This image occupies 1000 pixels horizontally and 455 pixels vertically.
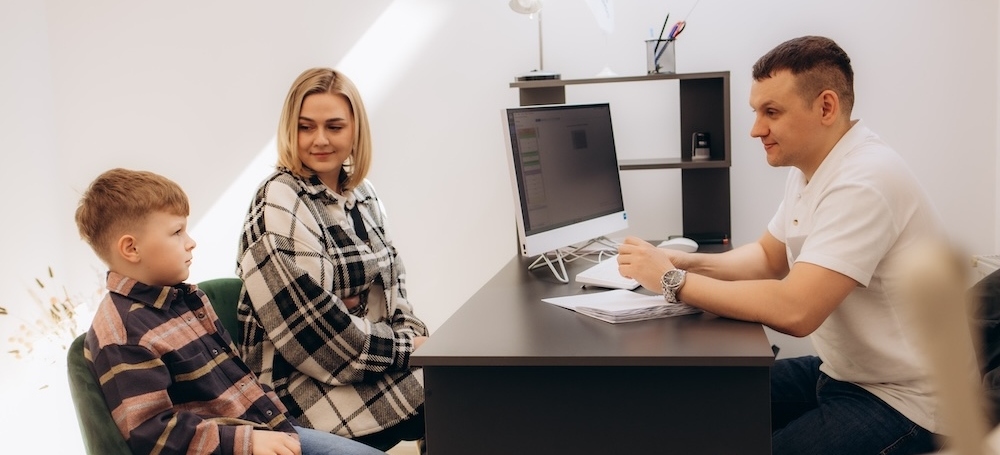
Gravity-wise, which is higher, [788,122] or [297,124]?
[297,124]

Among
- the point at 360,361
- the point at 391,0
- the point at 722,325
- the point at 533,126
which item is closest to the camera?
the point at 722,325

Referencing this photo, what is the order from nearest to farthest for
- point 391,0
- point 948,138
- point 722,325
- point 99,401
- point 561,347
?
1. point 99,401
2. point 561,347
3. point 722,325
4. point 948,138
5. point 391,0

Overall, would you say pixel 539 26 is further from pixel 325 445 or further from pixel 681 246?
pixel 325 445

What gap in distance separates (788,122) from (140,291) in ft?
4.44

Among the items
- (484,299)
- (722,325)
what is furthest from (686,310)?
(484,299)

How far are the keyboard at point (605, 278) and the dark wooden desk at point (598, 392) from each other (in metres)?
0.42

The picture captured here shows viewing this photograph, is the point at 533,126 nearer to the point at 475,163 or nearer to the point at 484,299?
the point at 484,299

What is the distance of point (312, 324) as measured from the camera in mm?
1956

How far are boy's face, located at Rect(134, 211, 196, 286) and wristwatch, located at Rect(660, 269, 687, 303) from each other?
37.2 inches

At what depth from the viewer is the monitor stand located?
2336 mm

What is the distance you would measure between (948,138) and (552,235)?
1712mm

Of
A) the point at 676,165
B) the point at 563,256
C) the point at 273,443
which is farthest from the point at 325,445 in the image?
the point at 676,165

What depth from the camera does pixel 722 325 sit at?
1685mm

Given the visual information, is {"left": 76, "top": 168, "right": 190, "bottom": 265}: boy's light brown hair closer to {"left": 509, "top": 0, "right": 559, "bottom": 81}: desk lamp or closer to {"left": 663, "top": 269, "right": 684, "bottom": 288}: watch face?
{"left": 663, "top": 269, "right": 684, "bottom": 288}: watch face
